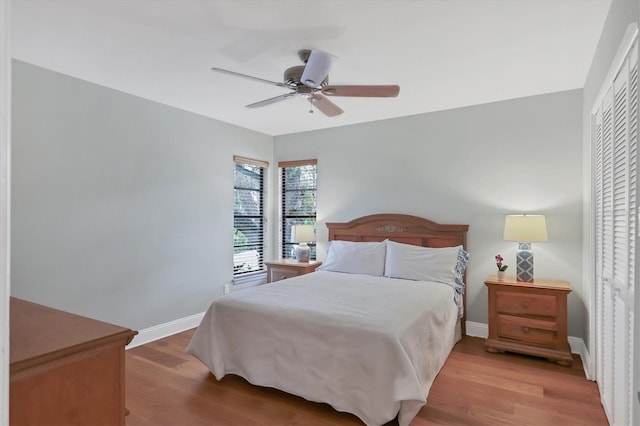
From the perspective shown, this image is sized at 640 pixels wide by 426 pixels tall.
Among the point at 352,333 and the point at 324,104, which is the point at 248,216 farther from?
the point at 352,333

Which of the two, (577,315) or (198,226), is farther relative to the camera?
(198,226)

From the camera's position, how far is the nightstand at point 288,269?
4.48 m

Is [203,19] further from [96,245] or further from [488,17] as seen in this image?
[96,245]

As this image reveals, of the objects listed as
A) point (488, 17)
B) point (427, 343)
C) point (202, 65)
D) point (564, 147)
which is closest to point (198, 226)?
point (202, 65)

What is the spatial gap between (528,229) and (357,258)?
5.66 ft

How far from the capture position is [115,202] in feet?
11.1

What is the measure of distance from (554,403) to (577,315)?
4.24ft

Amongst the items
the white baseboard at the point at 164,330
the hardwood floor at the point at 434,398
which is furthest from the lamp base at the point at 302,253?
the hardwood floor at the point at 434,398

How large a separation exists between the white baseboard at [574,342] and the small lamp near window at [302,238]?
213 centimetres

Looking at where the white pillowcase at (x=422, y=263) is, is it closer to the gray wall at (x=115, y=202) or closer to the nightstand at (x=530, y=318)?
the nightstand at (x=530, y=318)

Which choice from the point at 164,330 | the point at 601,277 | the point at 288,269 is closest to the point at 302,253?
the point at 288,269

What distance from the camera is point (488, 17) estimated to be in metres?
2.19

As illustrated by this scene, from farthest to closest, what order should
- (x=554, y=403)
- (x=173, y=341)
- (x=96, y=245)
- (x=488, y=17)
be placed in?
(x=173, y=341) < (x=96, y=245) < (x=554, y=403) < (x=488, y=17)

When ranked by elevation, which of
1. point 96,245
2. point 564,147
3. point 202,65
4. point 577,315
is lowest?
point 577,315
